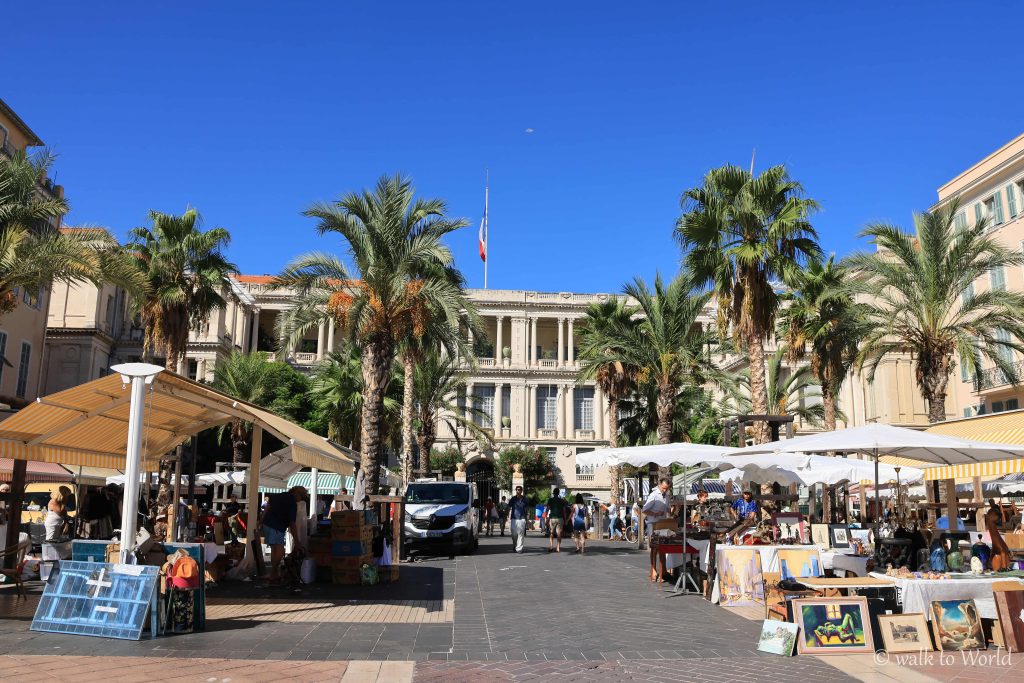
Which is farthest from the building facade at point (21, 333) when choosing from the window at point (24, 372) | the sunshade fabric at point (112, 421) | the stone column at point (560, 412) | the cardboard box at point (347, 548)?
the stone column at point (560, 412)

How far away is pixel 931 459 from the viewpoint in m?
13.3

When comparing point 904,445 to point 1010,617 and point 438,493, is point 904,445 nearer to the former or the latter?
point 1010,617

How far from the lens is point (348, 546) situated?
1306 centimetres

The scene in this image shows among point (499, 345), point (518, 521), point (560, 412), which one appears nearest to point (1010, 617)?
point (518, 521)

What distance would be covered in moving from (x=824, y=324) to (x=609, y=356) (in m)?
7.74

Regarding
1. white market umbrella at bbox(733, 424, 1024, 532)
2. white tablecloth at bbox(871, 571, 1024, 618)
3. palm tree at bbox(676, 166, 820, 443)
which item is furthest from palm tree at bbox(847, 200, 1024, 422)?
white tablecloth at bbox(871, 571, 1024, 618)

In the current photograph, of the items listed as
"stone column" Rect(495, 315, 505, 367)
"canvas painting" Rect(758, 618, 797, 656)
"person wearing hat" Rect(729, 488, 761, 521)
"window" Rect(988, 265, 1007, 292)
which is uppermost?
"stone column" Rect(495, 315, 505, 367)

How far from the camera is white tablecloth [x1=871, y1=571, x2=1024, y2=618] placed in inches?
314

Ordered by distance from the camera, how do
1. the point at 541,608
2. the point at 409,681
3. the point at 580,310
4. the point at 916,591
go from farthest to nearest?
the point at 580,310 → the point at 541,608 → the point at 916,591 → the point at 409,681

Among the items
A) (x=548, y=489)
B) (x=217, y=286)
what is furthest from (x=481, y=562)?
(x=548, y=489)

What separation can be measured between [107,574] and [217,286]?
64.7 feet

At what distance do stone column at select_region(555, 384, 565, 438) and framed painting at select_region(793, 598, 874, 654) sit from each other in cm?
5352

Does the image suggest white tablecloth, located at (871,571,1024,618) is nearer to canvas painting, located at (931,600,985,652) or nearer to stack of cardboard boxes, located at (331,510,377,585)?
canvas painting, located at (931,600,985,652)

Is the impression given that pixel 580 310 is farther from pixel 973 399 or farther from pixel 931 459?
pixel 931 459
